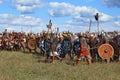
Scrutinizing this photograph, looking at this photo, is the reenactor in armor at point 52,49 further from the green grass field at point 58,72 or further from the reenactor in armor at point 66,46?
the green grass field at point 58,72

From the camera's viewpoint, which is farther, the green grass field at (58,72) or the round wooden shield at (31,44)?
the round wooden shield at (31,44)

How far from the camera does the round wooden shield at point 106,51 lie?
79.0 feet

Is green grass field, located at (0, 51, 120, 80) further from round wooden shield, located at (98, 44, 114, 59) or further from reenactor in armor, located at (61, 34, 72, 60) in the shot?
reenactor in armor, located at (61, 34, 72, 60)

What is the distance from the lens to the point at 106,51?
79.2 ft

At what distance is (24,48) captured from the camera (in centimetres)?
3412

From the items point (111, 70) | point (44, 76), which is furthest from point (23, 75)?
point (111, 70)

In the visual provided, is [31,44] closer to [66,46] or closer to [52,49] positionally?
[66,46]

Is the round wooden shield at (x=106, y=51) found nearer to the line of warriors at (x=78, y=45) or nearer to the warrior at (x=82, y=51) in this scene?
the line of warriors at (x=78, y=45)

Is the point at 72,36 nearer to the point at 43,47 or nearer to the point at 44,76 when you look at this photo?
the point at 43,47

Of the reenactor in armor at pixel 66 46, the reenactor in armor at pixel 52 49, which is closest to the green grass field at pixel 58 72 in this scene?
the reenactor in armor at pixel 52 49

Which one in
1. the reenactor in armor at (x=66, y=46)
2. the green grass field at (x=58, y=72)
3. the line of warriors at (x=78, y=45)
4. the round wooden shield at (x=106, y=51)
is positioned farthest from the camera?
the reenactor in armor at (x=66, y=46)

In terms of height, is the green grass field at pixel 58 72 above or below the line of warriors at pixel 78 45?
below

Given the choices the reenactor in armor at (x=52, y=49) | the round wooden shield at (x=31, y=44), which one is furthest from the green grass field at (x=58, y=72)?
the round wooden shield at (x=31, y=44)

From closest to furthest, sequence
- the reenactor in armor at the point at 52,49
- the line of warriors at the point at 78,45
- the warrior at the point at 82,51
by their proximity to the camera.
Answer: the warrior at the point at 82,51, the line of warriors at the point at 78,45, the reenactor in armor at the point at 52,49
